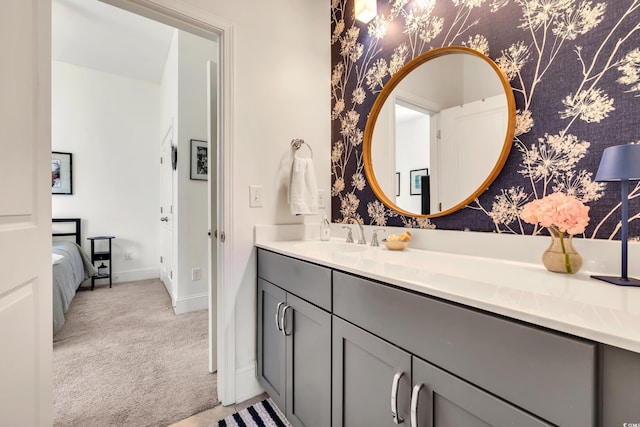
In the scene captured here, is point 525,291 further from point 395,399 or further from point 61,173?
point 61,173

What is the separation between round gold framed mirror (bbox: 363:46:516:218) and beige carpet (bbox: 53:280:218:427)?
156 cm

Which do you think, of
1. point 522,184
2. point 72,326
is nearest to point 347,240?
point 522,184

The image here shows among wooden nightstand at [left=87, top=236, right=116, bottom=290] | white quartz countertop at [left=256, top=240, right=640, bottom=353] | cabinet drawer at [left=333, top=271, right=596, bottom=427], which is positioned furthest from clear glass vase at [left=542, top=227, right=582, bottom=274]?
wooden nightstand at [left=87, top=236, right=116, bottom=290]

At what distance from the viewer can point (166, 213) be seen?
147 inches

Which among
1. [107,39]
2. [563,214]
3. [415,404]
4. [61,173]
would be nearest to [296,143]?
[563,214]

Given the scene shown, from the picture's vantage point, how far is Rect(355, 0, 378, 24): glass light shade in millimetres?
1577

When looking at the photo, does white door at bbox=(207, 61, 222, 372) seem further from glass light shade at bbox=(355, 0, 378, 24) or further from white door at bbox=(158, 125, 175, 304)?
white door at bbox=(158, 125, 175, 304)

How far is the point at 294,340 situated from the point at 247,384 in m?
0.59

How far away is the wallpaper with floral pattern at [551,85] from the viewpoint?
2.84 feet

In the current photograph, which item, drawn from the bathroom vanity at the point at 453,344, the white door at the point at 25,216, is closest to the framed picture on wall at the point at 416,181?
the bathroom vanity at the point at 453,344

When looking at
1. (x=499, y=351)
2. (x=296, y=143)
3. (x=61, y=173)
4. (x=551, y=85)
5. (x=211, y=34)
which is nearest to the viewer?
(x=499, y=351)

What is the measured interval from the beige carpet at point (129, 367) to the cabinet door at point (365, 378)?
0.94 m

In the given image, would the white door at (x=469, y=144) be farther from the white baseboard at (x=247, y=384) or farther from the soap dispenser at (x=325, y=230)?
the white baseboard at (x=247, y=384)

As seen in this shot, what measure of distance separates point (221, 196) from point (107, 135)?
345 cm
